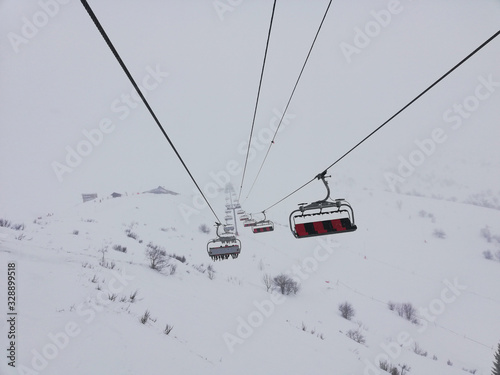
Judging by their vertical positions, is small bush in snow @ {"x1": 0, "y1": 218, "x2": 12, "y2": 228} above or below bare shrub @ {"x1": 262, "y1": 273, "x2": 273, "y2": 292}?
above

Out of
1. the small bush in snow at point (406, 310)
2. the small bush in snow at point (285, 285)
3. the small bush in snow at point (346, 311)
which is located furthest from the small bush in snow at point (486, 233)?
the small bush in snow at point (285, 285)

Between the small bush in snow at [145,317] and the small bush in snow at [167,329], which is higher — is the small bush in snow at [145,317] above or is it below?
above

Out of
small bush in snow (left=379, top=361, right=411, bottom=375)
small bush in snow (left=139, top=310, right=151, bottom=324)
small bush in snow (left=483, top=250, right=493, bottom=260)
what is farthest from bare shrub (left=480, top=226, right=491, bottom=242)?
small bush in snow (left=139, top=310, right=151, bottom=324)

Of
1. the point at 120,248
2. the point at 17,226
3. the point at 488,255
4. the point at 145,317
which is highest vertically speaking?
the point at 17,226

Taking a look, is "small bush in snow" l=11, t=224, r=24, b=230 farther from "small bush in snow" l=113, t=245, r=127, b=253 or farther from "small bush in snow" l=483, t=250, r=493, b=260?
"small bush in snow" l=483, t=250, r=493, b=260

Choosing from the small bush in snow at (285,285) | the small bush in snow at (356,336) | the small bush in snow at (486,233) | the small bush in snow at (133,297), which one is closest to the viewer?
the small bush in snow at (133,297)

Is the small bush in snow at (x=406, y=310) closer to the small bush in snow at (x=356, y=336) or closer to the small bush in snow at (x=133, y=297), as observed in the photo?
the small bush in snow at (x=356, y=336)

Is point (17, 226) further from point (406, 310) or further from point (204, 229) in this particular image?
point (406, 310)

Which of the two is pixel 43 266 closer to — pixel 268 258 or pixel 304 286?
pixel 304 286

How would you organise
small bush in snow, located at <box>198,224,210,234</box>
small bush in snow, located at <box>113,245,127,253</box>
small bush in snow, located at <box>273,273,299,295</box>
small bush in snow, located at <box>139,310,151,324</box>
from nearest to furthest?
1. small bush in snow, located at <box>139,310,151,324</box>
2. small bush in snow, located at <box>113,245,127,253</box>
3. small bush in snow, located at <box>273,273,299,295</box>
4. small bush in snow, located at <box>198,224,210,234</box>

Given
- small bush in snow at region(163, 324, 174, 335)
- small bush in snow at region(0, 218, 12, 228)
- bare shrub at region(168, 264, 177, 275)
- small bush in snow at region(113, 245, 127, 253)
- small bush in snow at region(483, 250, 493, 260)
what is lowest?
small bush in snow at region(483, 250, 493, 260)

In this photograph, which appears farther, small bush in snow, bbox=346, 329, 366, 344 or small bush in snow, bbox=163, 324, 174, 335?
small bush in snow, bbox=346, 329, 366, 344

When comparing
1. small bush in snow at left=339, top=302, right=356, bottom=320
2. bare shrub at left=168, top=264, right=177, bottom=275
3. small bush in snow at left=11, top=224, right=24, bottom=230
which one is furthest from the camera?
small bush in snow at left=339, top=302, right=356, bottom=320

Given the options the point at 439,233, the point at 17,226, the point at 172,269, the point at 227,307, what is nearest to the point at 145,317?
the point at 227,307
